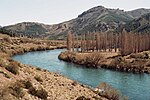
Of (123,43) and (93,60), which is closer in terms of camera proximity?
(93,60)

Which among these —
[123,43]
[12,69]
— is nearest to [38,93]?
[12,69]

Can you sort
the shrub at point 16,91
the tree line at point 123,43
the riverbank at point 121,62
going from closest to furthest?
the shrub at point 16,91, the riverbank at point 121,62, the tree line at point 123,43

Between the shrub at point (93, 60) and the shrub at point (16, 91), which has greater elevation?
the shrub at point (16, 91)

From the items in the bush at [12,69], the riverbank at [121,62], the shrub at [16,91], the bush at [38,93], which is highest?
the bush at [12,69]

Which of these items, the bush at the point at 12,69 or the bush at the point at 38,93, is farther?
the bush at the point at 12,69

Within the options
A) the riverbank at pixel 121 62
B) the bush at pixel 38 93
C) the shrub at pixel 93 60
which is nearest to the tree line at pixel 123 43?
the riverbank at pixel 121 62

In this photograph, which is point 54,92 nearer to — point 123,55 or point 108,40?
point 123,55

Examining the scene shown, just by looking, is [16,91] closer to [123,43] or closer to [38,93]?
[38,93]

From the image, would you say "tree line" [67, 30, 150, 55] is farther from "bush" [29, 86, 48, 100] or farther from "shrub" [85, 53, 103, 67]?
"bush" [29, 86, 48, 100]

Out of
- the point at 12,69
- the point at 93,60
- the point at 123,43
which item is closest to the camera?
the point at 12,69

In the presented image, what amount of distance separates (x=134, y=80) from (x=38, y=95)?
54.0 m

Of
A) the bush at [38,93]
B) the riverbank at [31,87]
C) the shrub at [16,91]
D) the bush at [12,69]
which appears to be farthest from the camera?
the bush at [12,69]

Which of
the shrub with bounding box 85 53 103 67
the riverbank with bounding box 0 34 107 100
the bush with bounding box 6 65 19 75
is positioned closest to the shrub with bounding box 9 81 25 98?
the riverbank with bounding box 0 34 107 100

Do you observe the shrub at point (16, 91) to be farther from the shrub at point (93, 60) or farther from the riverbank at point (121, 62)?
the shrub at point (93, 60)
